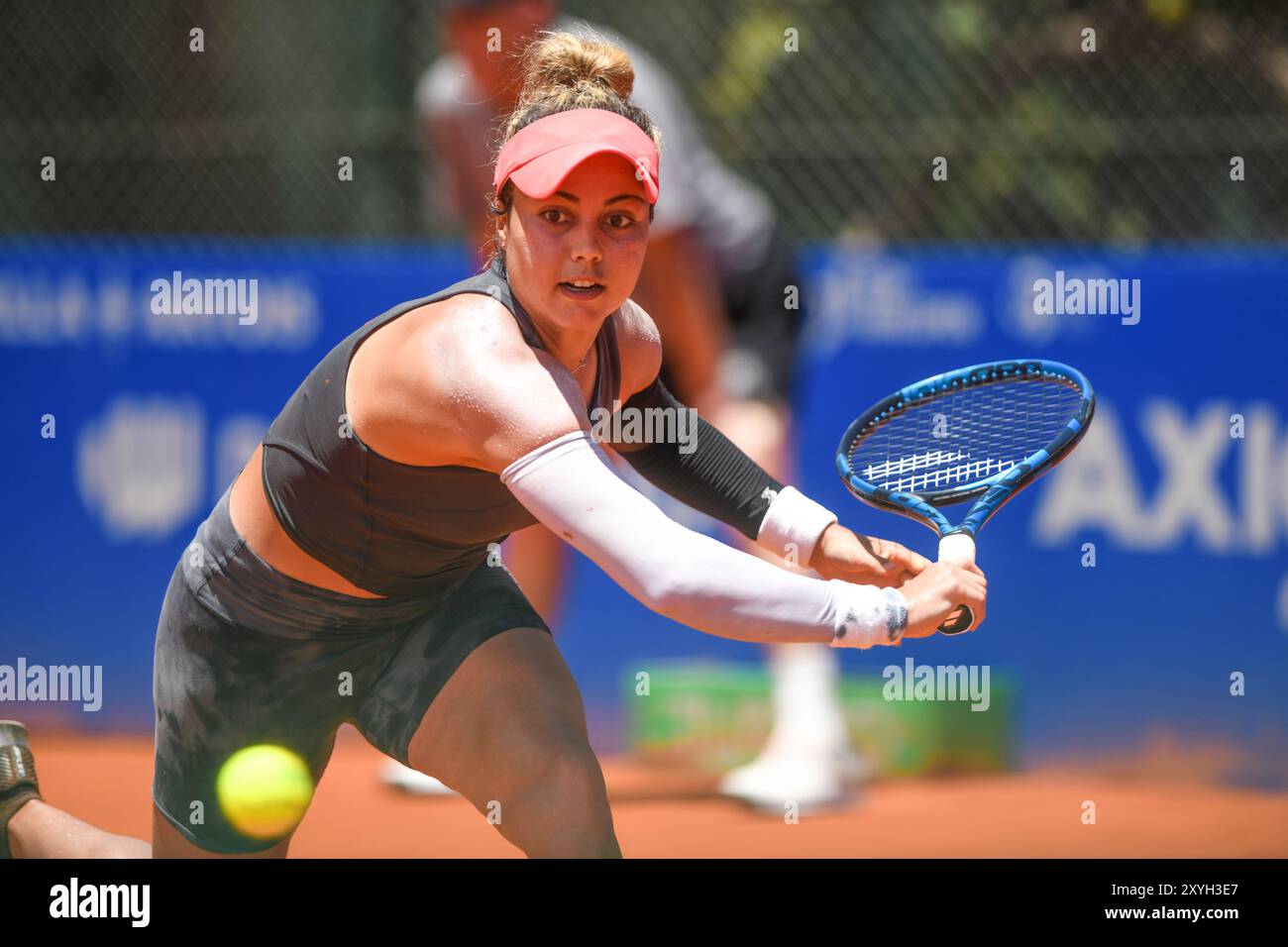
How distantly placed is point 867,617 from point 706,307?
2.59 m

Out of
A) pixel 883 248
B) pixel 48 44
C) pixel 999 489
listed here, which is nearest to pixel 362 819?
pixel 999 489

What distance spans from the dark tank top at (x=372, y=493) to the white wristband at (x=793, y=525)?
430mm

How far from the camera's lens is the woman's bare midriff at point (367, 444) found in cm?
259

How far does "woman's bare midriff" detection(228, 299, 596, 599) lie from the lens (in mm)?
2590

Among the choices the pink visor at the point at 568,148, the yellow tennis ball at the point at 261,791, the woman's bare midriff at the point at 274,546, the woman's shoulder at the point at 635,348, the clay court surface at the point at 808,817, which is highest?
the pink visor at the point at 568,148

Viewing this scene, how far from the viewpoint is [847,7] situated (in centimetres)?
757

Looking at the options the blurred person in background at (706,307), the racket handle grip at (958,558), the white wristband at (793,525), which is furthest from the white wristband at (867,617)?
the blurred person in background at (706,307)

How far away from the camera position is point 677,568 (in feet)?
7.90

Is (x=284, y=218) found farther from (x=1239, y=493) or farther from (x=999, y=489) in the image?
(x=999, y=489)

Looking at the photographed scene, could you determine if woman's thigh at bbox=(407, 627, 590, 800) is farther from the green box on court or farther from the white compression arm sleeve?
the green box on court

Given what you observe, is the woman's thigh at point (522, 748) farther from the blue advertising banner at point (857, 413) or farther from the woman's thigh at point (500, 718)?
the blue advertising banner at point (857, 413)

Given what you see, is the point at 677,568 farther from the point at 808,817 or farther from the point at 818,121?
the point at 818,121

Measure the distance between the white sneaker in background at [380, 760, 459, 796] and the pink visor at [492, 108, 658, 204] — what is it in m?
2.88

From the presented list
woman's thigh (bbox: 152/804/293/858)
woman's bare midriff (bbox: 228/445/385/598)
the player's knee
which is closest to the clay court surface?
woman's thigh (bbox: 152/804/293/858)
